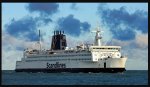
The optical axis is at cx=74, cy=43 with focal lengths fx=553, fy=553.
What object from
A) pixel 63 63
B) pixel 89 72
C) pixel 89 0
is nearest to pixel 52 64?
pixel 63 63

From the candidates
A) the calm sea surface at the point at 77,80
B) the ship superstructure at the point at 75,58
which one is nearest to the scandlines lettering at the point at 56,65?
the ship superstructure at the point at 75,58

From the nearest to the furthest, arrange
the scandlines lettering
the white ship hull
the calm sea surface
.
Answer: the calm sea surface < the white ship hull < the scandlines lettering

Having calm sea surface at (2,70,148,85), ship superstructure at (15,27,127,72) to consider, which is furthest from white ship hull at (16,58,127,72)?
calm sea surface at (2,70,148,85)

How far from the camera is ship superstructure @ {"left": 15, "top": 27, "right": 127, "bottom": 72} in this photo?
55469 millimetres

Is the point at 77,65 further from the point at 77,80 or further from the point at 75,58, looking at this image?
the point at 77,80

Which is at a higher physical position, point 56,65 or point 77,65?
point 77,65

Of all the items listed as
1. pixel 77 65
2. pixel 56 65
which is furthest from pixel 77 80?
pixel 56 65

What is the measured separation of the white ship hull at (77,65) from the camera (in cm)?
5497

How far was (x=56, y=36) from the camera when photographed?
64438 mm

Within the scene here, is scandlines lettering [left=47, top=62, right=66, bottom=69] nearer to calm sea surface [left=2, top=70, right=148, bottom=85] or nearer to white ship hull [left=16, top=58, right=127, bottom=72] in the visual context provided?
white ship hull [left=16, top=58, right=127, bottom=72]

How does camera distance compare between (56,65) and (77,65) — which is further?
(56,65)

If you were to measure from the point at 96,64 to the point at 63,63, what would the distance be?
18.0ft

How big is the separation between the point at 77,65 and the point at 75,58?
1.26 m

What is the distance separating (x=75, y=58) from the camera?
58500mm
